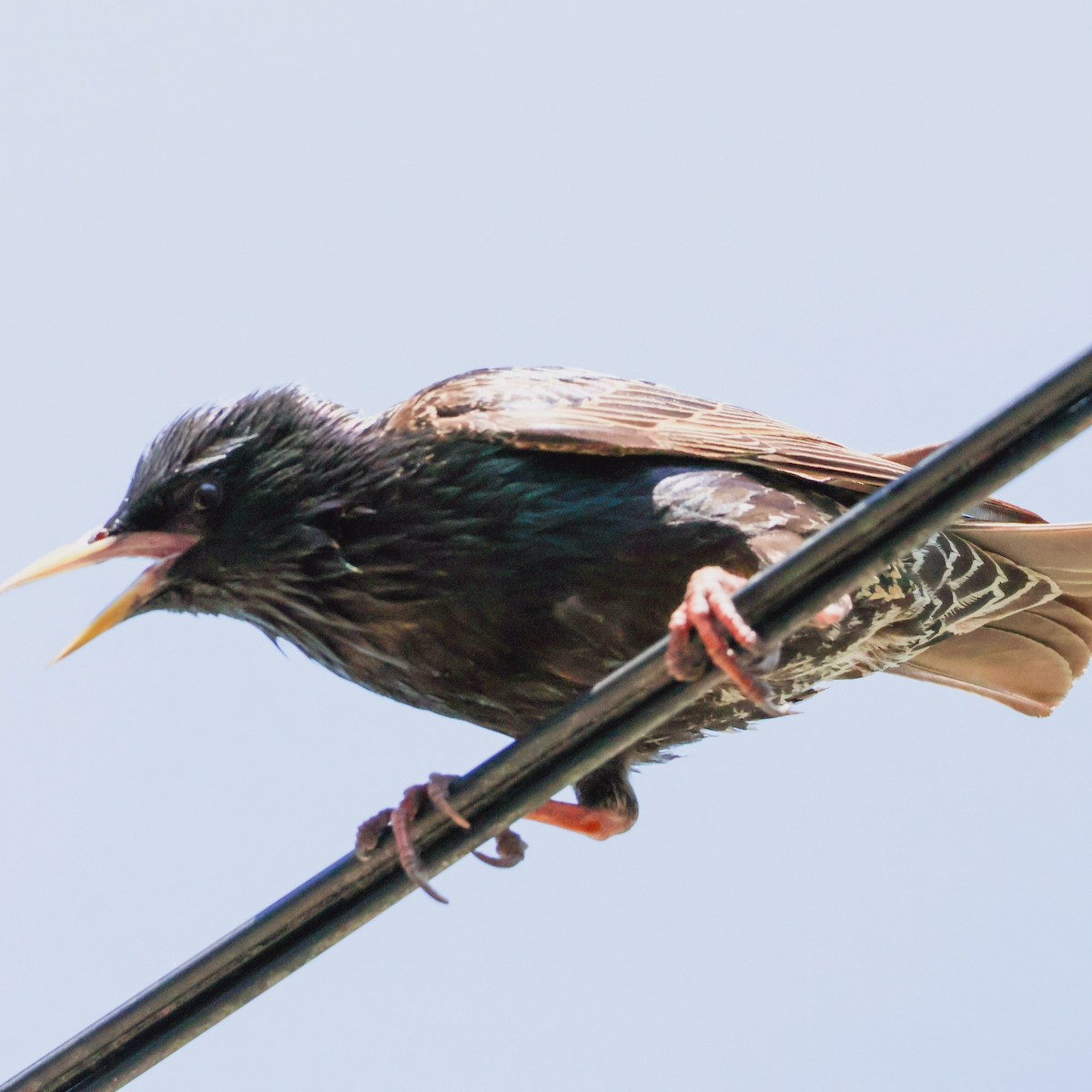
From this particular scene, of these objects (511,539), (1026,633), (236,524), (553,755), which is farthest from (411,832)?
(1026,633)

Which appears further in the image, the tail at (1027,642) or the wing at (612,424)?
the tail at (1027,642)

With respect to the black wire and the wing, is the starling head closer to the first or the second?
the wing

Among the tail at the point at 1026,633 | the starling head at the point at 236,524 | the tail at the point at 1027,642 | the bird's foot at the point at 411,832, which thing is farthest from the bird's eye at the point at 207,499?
the tail at the point at 1027,642

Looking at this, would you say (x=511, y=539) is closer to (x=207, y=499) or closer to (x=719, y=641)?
(x=207, y=499)

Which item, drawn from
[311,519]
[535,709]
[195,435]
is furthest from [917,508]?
[195,435]

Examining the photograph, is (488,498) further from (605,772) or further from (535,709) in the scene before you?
(605,772)

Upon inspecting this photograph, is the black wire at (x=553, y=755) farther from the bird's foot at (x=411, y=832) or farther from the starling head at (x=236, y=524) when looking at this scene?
the starling head at (x=236, y=524)

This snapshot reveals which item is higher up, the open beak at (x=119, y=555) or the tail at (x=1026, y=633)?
the tail at (x=1026, y=633)
